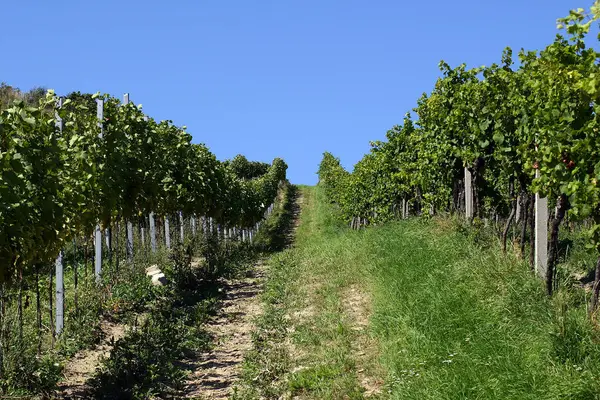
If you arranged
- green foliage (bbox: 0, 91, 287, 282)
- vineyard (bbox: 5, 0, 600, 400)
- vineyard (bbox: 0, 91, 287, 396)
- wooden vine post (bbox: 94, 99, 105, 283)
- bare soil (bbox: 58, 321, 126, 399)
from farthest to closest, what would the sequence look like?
wooden vine post (bbox: 94, 99, 105, 283) → bare soil (bbox: 58, 321, 126, 399) → vineyard (bbox: 0, 91, 287, 396) → green foliage (bbox: 0, 91, 287, 282) → vineyard (bbox: 5, 0, 600, 400)

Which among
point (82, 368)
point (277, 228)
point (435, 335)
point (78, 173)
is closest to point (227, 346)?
point (82, 368)

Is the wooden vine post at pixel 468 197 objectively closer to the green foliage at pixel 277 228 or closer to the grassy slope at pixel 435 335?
the grassy slope at pixel 435 335

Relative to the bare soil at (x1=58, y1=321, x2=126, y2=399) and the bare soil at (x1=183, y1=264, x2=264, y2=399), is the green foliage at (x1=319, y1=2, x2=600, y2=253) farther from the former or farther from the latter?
the bare soil at (x1=58, y1=321, x2=126, y2=399)

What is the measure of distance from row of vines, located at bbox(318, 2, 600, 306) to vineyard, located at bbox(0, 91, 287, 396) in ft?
15.9

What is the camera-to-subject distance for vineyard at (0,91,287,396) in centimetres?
727

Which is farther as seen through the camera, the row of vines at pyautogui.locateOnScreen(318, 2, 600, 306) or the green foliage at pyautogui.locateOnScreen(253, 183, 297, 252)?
the green foliage at pyautogui.locateOnScreen(253, 183, 297, 252)

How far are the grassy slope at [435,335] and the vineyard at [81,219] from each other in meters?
1.70

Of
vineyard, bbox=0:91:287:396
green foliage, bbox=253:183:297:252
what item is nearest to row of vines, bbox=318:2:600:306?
vineyard, bbox=0:91:287:396

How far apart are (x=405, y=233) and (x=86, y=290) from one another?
19.6 feet

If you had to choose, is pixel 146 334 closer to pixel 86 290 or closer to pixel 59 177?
pixel 86 290

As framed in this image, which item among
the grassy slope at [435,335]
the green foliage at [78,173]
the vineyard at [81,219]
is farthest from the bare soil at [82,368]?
the grassy slope at [435,335]

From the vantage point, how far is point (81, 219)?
942 cm

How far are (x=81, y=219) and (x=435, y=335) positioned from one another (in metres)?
4.98

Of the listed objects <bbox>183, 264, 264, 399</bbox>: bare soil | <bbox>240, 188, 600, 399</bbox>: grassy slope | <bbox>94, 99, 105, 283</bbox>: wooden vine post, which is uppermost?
<bbox>94, 99, 105, 283</bbox>: wooden vine post
